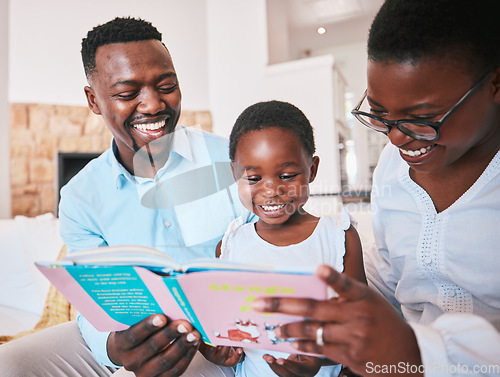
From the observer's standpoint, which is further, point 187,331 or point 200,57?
point 200,57

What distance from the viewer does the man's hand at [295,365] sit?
2.74 feet

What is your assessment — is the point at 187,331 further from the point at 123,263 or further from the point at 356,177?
the point at 356,177

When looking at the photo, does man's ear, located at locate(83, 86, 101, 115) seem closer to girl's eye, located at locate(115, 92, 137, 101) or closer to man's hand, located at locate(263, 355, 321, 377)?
girl's eye, located at locate(115, 92, 137, 101)

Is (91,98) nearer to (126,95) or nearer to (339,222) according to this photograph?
(126,95)

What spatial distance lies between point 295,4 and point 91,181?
5254 mm

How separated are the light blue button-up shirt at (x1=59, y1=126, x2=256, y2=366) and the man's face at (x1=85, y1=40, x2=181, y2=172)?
4.1 inches

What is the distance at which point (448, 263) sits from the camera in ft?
2.95

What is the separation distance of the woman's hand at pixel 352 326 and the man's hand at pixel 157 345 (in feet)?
0.76

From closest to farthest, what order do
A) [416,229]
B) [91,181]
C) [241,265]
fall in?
[241,265]
[416,229]
[91,181]

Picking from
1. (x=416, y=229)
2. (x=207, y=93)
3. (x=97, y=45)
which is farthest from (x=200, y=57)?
(x=416, y=229)

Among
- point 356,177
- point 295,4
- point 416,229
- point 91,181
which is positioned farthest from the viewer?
point 356,177

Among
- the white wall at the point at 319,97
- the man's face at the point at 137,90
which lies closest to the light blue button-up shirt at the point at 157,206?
the man's face at the point at 137,90

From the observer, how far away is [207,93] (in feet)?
16.4

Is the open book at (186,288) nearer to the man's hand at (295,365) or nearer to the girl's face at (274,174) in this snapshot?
the man's hand at (295,365)
